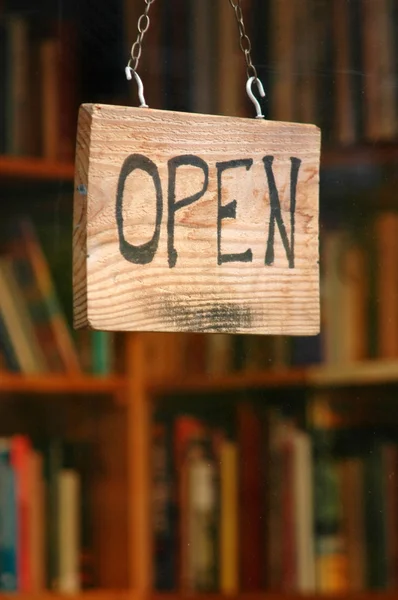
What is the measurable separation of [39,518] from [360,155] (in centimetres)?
82

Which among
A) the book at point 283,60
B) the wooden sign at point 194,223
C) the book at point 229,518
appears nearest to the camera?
the wooden sign at point 194,223

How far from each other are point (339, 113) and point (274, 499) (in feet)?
2.10

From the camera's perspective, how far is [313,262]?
3.66 ft

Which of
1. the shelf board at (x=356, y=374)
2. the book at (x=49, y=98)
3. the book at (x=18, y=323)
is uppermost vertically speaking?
the book at (x=49, y=98)

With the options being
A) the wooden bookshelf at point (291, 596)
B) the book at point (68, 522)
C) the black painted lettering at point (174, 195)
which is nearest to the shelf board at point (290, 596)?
the wooden bookshelf at point (291, 596)

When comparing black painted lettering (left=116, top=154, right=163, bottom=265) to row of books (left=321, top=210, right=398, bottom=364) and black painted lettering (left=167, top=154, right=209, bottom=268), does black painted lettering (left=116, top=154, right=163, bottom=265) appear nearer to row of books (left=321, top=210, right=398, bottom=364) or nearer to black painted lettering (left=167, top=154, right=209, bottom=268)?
black painted lettering (left=167, top=154, right=209, bottom=268)

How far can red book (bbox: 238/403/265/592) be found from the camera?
1795mm

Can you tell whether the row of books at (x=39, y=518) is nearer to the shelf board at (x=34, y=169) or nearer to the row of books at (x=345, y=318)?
the row of books at (x=345, y=318)

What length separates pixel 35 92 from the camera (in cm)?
186

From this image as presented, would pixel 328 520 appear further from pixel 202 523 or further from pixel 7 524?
pixel 7 524

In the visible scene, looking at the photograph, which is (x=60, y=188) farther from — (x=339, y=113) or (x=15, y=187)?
(x=339, y=113)

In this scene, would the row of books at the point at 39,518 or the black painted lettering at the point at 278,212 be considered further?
the row of books at the point at 39,518

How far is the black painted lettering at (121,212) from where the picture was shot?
100 cm

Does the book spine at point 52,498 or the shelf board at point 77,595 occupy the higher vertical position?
the book spine at point 52,498
